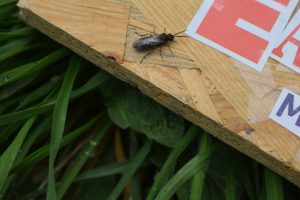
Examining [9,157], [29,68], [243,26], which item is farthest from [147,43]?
[9,157]

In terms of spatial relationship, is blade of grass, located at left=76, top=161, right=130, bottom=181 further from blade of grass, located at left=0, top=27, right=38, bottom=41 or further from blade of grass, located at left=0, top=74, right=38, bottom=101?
blade of grass, located at left=0, top=27, right=38, bottom=41

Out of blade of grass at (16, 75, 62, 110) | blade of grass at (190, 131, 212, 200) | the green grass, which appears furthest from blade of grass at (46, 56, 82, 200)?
blade of grass at (190, 131, 212, 200)

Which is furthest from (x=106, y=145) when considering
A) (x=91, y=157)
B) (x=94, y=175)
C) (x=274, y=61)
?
(x=274, y=61)

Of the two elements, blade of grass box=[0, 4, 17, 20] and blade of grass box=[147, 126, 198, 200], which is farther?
blade of grass box=[0, 4, 17, 20]

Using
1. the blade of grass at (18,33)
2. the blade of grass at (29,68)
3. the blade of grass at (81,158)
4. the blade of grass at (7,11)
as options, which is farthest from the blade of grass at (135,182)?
the blade of grass at (7,11)

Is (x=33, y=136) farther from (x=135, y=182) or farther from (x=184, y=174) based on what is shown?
(x=184, y=174)

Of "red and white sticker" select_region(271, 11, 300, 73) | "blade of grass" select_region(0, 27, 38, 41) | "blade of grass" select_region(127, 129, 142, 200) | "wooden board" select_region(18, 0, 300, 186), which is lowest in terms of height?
"blade of grass" select_region(127, 129, 142, 200)
